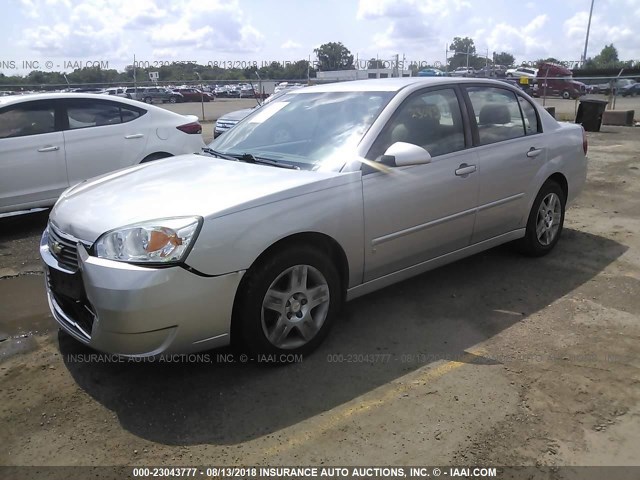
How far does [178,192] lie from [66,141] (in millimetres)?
3885

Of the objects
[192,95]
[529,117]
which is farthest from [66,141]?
[192,95]

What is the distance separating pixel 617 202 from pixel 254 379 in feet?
20.0

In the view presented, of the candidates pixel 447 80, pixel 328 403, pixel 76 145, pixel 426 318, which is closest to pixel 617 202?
pixel 447 80

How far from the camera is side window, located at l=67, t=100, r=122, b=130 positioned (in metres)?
6.46

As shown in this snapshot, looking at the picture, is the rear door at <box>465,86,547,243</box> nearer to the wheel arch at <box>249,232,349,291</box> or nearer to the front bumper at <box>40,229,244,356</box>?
the wheel arch at <box>249,232,349,291</box>

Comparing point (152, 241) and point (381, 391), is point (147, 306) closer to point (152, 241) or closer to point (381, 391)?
point (152, 241)

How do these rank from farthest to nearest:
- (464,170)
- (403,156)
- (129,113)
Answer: (129,113) < (464,170) < (403,156)

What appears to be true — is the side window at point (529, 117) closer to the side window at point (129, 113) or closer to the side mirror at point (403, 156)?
the side mirror at point (403, 156)

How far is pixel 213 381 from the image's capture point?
3.14m

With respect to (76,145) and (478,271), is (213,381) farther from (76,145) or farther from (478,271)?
(76,145)

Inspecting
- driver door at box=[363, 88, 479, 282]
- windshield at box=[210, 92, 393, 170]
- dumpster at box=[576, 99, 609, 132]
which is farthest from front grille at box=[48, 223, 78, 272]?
dumpster at box=[576, 99, 609, 132]

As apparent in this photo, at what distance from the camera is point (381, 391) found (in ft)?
9.96

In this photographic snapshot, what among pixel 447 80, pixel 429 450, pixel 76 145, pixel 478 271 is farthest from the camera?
pixel 76 145

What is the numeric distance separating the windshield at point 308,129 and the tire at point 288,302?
0.68m
